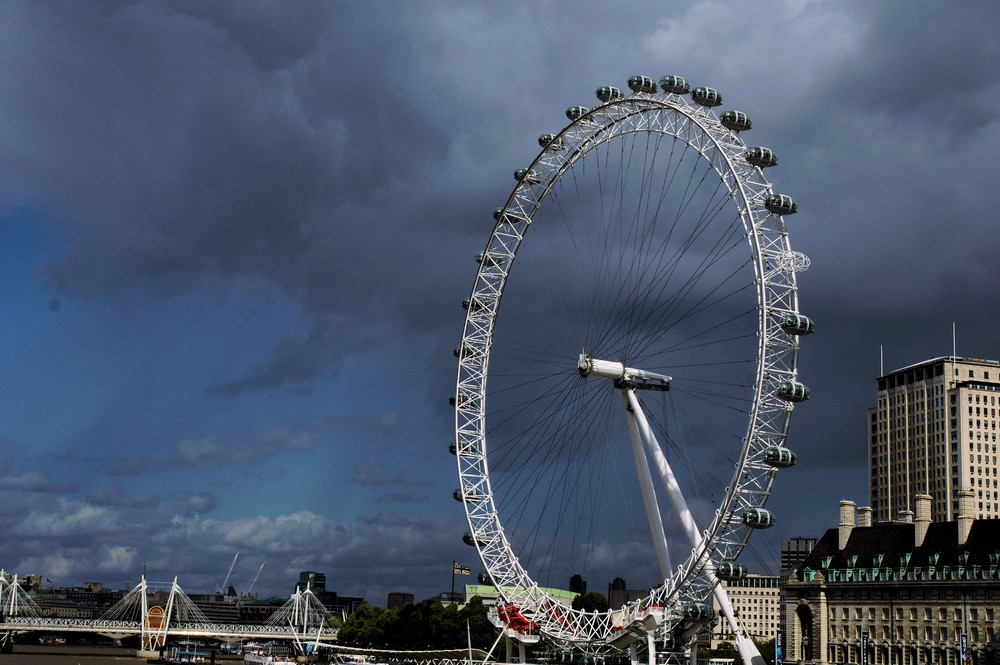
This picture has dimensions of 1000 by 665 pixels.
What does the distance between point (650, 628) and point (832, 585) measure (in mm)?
47205

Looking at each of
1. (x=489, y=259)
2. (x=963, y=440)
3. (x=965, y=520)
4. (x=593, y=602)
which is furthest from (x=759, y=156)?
(x=963, y=440)

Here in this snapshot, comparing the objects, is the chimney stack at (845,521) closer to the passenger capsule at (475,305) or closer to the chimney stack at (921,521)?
the chimney stack at (921,521)

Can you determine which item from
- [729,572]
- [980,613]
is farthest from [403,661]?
[729,572]

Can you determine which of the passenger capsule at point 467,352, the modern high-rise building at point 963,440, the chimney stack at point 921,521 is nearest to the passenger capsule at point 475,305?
the passenger capsule at point 467,352

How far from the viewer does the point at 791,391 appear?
6481cm

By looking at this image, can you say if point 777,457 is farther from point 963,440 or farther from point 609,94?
point 963,440

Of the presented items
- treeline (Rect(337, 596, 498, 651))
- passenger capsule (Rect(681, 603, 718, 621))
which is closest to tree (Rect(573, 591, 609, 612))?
treeline (Rect(337, 596, 498, 651))

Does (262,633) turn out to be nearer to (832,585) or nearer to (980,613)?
(832,585)

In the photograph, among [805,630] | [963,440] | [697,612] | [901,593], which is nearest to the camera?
[697,612]

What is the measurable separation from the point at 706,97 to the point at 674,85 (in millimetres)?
3233

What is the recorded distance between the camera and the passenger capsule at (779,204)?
223 feet

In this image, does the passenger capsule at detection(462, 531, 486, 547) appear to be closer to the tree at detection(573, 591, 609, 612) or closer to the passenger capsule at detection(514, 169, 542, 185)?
the passenger capsule at detection(514, 169, 542, 185)

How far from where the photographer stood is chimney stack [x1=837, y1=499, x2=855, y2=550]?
11839 cm

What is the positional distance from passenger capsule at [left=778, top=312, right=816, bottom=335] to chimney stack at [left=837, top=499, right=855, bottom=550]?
58.1m
